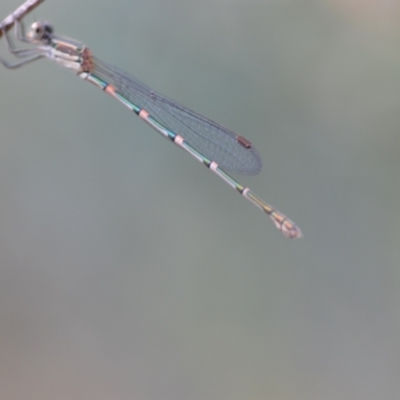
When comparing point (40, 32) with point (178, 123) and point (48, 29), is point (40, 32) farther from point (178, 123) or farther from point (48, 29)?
point (178, 123)

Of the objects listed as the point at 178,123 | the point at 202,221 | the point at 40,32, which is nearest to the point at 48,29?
the point at 40,32

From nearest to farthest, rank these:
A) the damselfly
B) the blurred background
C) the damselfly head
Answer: the damselfly head < the damselfly < the blurred background

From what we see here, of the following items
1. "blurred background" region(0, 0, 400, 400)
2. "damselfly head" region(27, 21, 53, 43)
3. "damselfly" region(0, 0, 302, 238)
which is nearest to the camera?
"damselfly head" region(27, 21, 53, 43)

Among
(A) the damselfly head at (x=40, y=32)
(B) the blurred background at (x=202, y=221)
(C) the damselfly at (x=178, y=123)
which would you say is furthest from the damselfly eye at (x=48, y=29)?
(B) the blurred background at (x=202, y=221)

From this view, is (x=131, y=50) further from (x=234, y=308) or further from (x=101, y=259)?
(x=234, y=308)

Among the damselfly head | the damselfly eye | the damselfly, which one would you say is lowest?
the damselfly head

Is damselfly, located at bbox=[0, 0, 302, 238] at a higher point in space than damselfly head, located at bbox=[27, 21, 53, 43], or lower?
higher

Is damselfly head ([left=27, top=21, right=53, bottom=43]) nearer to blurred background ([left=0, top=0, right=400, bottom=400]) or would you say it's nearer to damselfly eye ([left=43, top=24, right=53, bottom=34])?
damselfly eye ([left=43, top=24, right=53, bottom=34])

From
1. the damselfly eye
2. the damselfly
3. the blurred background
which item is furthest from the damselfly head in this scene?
the blurred background
